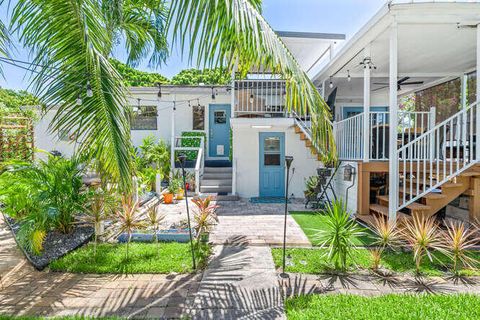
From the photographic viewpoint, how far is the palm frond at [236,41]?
252 cm

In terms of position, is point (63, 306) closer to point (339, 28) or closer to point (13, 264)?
point (13, 264)

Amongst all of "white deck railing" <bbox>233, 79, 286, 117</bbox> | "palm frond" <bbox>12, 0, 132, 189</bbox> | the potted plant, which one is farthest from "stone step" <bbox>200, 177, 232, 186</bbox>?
Result: "palm frond" <bbox>12, 0, 132, 189</bbox>

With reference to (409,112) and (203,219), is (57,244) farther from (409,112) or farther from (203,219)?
(409,112)

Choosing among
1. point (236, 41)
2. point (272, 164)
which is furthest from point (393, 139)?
point (272, 164)

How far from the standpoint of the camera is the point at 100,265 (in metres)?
4.04

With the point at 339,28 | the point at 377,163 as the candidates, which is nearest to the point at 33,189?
the point at 377,163

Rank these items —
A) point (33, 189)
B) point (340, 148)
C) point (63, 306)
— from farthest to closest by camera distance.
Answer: point (340, 148) < point (33, 189) < point (63, 306)

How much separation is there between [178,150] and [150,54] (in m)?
5.05

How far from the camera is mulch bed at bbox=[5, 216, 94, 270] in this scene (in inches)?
163

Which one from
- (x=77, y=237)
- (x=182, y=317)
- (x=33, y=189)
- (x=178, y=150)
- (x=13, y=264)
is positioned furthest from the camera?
(x=178, y=150)

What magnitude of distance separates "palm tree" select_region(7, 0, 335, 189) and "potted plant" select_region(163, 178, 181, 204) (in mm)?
5236

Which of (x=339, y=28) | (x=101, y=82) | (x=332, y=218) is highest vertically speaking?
(x=339, y=28)

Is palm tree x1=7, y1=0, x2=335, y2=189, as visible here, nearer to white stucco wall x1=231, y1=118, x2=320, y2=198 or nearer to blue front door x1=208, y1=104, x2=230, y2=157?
white stucco wall x1=231, y1=118, x2=320, y2=198

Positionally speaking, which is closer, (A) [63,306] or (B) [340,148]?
(A) [63,306]
